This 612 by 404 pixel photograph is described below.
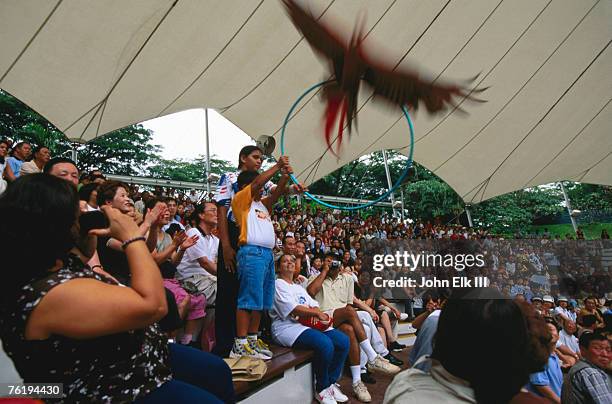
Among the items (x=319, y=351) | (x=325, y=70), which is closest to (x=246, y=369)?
(x=319, y=351)

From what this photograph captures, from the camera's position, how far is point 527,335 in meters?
0.94

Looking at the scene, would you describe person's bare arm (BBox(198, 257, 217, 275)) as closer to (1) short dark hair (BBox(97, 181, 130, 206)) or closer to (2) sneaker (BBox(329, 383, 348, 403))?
(1) short dark hair (BBox(97, 181, 130, 206))

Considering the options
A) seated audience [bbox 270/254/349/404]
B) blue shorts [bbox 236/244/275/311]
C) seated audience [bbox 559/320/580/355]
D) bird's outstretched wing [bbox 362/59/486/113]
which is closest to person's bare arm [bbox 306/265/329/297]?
seated audience [bbox 270/254/349/404]

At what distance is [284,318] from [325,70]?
4.57m

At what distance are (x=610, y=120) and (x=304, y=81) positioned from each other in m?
7.69

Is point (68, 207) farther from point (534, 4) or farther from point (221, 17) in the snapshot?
point (534, 4)

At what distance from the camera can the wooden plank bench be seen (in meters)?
1.96

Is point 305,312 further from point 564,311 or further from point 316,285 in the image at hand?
point 564,311

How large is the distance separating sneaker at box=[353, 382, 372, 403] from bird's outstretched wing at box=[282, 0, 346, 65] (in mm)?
3431

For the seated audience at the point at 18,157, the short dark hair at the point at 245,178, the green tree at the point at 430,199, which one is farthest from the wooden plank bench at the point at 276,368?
the green tree at the point at 430,199

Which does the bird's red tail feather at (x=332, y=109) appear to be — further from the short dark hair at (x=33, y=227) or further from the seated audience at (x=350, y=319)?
the short dark hair at (x=33, y=227)

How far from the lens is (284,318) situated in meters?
3.07

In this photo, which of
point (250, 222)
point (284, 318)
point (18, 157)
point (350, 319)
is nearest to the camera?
point (250, 222)

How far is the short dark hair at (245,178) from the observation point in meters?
2.60
